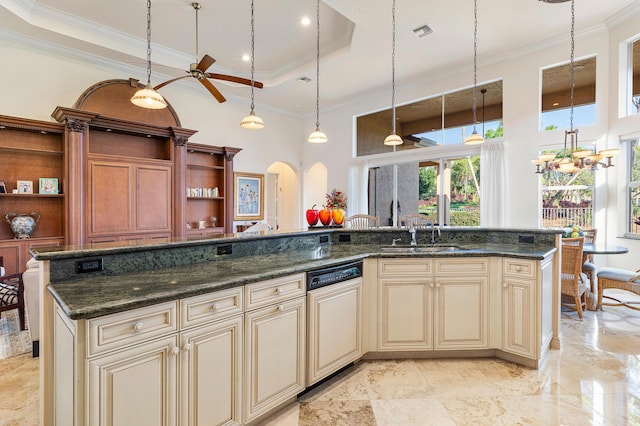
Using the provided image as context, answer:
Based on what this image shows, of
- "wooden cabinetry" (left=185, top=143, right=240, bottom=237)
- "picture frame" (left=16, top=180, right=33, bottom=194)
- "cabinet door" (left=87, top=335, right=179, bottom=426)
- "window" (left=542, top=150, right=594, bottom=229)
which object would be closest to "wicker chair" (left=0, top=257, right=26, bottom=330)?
"picture frame" (left=16, top=180, right=33, bottom=194)

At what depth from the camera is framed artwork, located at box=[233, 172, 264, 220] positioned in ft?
Answer: 23.1

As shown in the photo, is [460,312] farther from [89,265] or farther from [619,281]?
[89,265]

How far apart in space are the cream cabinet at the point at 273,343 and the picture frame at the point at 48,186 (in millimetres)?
4237

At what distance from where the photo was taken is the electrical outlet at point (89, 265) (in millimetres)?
1764

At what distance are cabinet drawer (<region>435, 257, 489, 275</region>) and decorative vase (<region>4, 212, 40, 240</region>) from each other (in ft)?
16.6

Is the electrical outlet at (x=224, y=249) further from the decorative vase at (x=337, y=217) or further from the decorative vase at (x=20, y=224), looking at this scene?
the decorative vase at (x=20, y=224)

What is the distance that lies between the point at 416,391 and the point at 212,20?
16.4 ft

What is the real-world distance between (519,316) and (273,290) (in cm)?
205

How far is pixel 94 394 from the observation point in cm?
126

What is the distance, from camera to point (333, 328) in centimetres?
235

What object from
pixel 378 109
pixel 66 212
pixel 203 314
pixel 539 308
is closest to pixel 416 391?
pixel 539 308

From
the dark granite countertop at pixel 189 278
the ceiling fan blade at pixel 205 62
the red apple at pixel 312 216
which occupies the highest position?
the ceiling fan blade at pixel 205 62

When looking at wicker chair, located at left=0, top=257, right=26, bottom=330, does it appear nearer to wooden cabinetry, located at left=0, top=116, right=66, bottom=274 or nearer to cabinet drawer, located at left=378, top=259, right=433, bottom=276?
wooden cabinetry, located at left=0, top=116, right=66, bottom=274

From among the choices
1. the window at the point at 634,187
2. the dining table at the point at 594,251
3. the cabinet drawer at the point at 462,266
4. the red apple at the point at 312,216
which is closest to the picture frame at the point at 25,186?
the red apple at the point at 312,216
